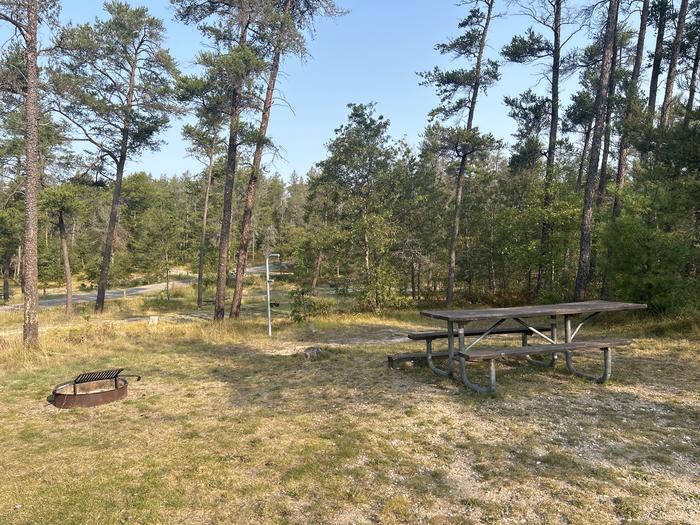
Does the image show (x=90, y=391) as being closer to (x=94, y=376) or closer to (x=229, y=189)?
(x=94, y=376)

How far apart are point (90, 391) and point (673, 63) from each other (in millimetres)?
17744

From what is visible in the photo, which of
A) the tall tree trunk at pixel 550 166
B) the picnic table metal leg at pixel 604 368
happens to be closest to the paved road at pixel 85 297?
the tall tree trunk at pixel 550 166

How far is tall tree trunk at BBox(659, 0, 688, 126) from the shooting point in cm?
1287

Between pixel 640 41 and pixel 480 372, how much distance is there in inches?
554

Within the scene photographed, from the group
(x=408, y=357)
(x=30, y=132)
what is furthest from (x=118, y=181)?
(x=408, y=357)

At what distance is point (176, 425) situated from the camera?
5.12m

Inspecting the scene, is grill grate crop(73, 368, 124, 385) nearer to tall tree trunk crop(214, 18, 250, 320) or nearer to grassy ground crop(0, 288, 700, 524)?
grassy ground crop(0, 288, 700, 524)

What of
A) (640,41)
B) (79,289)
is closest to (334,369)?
(640,41)

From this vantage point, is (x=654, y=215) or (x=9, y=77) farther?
(x=654, y=215)

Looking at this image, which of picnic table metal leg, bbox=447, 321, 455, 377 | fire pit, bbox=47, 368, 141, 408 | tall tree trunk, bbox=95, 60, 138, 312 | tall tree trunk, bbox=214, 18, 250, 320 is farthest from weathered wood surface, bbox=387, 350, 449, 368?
tall tree trunk, bbox=95, 60, 138, 312

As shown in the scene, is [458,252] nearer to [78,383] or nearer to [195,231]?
[78,383]

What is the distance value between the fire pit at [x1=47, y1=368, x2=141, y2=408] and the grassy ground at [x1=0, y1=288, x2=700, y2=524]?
7.7 inches

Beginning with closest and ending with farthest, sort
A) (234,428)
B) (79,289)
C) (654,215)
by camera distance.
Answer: (234,428), (654,215), (79,289)

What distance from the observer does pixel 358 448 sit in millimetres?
4254
